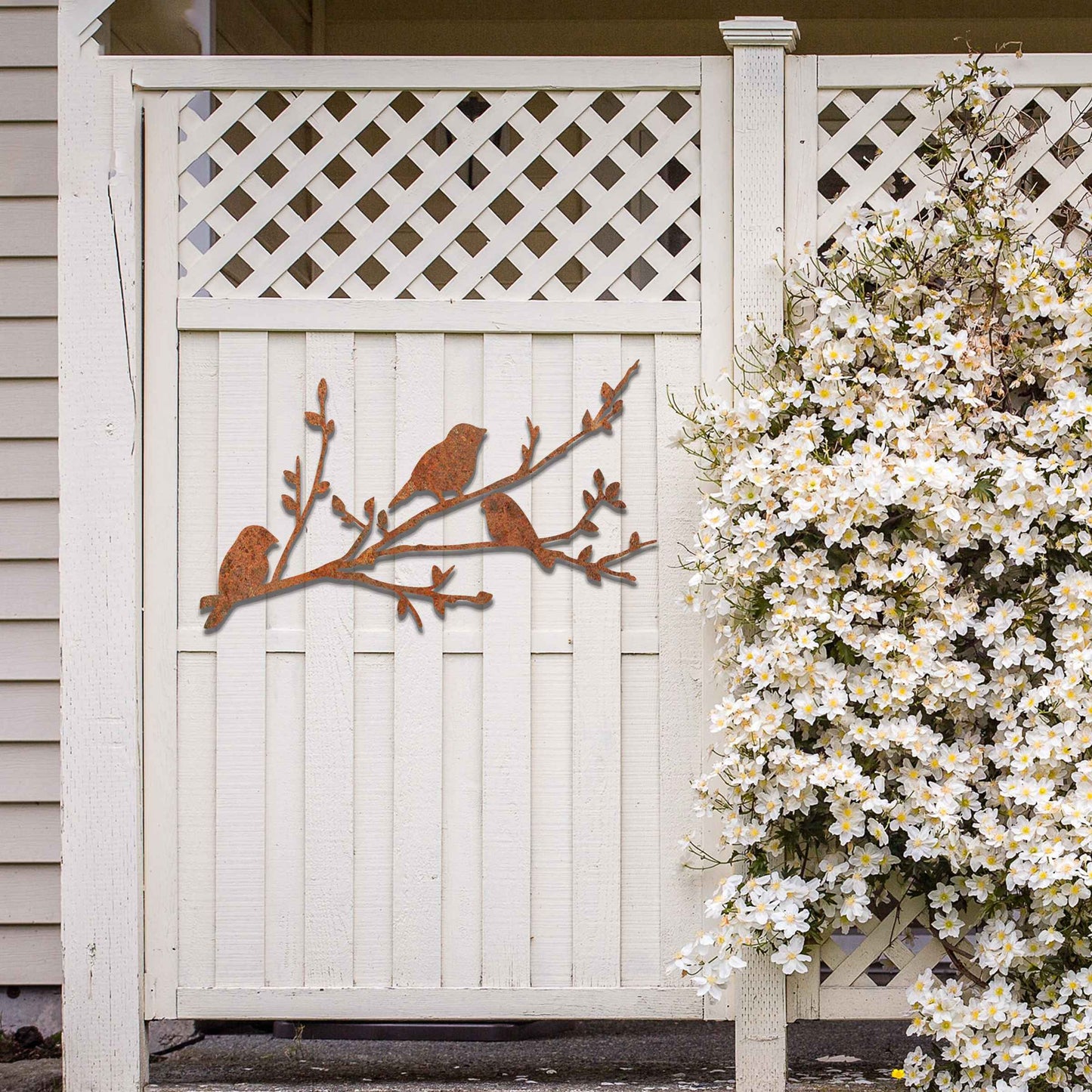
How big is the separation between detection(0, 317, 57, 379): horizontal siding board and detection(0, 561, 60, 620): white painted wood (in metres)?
0.52

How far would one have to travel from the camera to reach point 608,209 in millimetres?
2467

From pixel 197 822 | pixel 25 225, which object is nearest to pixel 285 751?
pixel 197 822

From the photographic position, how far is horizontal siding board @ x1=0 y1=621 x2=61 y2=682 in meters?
3.09

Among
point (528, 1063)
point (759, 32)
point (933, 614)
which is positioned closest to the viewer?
point (933, 614)

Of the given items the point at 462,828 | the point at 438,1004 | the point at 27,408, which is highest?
the point at 27,408

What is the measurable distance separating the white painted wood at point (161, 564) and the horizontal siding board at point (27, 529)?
760 mm

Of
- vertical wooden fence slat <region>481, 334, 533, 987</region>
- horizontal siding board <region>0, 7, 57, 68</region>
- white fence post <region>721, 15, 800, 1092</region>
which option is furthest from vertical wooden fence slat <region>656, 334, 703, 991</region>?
horizontal siding board <region>0, 7, 57, 68</region>

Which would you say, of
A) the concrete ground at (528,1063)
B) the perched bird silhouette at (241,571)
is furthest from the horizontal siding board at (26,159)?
the concrete ground at (528,1063)

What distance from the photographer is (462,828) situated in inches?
97.1

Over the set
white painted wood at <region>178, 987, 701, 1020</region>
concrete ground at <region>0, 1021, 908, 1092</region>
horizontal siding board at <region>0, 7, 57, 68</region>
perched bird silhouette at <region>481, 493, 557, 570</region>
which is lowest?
concrete ground at <region>0, 1021, 908, 1092</region>

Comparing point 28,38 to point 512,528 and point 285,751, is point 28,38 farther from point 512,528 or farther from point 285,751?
point 285,751

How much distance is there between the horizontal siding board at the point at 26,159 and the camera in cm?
310

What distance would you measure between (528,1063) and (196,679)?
1328 millimetres

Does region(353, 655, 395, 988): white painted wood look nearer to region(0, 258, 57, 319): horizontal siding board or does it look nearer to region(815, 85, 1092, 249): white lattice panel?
region(815, 85, 1092, 249): white lattice panel
